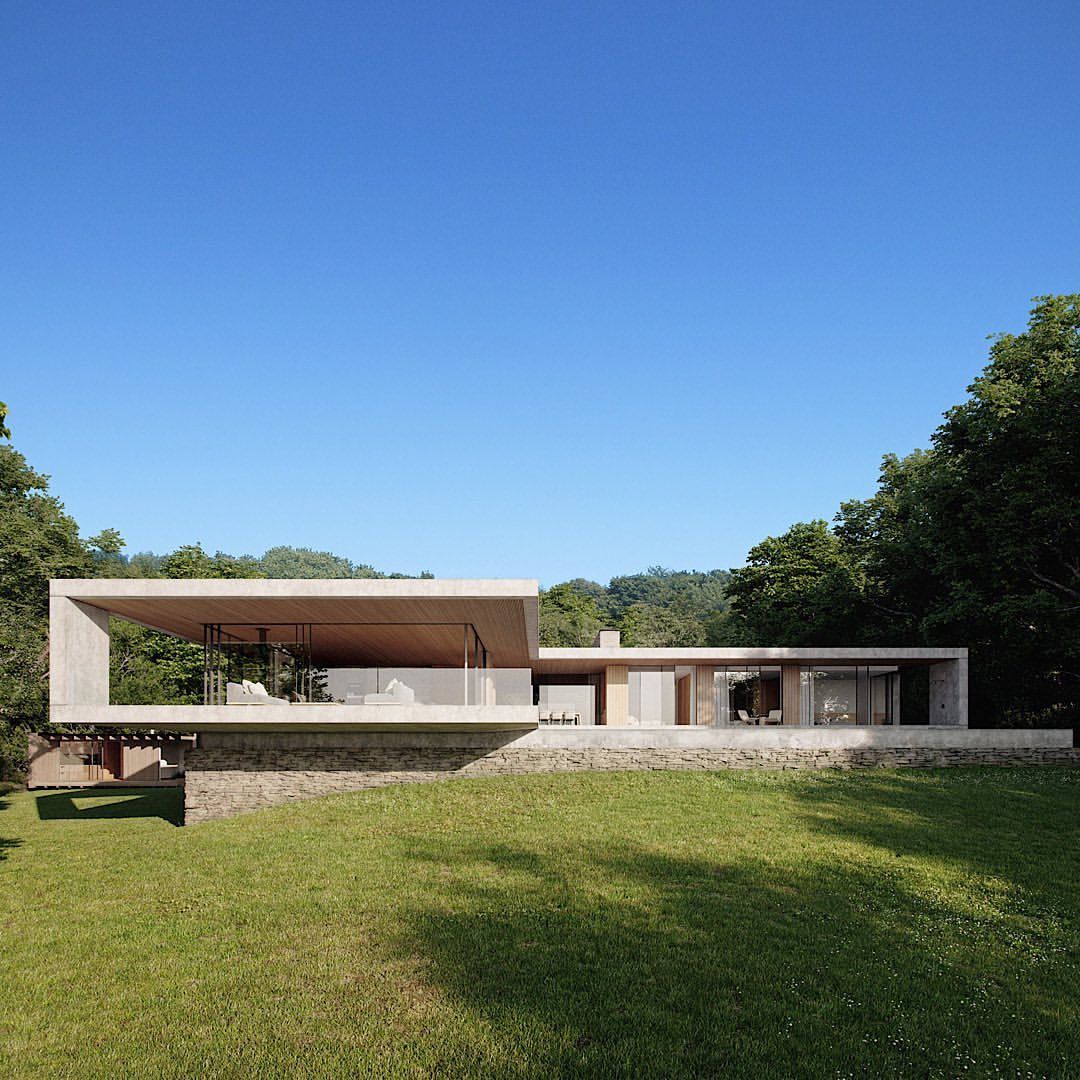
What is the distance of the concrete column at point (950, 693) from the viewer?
22469mm

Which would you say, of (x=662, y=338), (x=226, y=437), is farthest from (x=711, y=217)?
(x=226, y=437)

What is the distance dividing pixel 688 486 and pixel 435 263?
23.0m

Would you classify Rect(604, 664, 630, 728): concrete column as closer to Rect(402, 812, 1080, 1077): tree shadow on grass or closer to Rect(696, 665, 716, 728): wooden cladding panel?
Rect(696, 665, 716, 728): wooden cladding panel

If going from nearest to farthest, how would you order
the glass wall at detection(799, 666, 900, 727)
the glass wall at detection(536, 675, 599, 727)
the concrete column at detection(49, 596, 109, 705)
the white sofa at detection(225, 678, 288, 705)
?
the concrete column at detection(49, 596, 109, 705), the white sofa at detection(225, 678, 288, 705), the glass wall at detection(536, 675, 599, 727), the glass wall at detection(799, 666, 900, 727)

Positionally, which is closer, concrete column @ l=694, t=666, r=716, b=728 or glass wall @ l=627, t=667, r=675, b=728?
concrete column @ l=694, t=666, r=716, b=728

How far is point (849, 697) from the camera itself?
84.5 feet

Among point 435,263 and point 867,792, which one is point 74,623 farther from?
point 435,263

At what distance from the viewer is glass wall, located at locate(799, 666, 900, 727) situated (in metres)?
25.7

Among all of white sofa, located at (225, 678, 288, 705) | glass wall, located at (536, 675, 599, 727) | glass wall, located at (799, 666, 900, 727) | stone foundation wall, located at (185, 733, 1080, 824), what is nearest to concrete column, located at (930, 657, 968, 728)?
glass wall, located at (799, 666, 900, 727)

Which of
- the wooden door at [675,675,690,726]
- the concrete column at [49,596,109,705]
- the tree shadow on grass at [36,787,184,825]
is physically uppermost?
the concrete column at [49,596,109,705]

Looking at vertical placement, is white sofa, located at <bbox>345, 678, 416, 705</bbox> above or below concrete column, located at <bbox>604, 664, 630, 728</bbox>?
above

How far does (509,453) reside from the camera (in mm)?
46750

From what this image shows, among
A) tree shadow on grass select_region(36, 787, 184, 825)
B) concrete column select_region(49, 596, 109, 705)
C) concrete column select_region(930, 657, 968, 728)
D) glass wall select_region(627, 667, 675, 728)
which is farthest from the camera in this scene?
glass wall select_region(627, 667, 675, 728)

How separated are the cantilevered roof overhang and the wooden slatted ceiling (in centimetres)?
2
